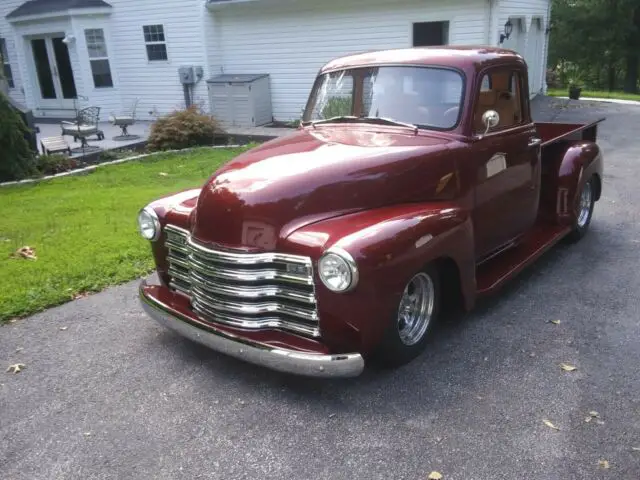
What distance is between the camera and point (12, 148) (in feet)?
32.3

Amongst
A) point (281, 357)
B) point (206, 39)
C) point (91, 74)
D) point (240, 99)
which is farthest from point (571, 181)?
point (91, 74)

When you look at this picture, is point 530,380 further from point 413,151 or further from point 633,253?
point 633,253

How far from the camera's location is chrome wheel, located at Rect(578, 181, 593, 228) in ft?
20.0

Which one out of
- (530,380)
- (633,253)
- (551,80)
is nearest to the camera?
(530,380)

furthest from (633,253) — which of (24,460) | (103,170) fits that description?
(103,170)

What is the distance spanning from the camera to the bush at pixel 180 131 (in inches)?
504

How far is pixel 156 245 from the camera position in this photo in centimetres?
431

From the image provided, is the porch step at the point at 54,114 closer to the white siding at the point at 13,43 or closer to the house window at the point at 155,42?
the white siding at the point at 13,43

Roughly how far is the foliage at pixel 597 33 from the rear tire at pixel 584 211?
23.5m

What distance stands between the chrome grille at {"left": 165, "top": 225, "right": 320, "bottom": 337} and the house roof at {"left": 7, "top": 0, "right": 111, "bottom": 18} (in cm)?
1636

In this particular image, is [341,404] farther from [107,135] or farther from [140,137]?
[107,135]

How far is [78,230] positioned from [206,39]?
1075 cm

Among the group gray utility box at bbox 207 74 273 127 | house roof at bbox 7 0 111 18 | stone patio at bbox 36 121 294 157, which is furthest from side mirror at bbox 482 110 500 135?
house roof at bbox 7 0 111 18

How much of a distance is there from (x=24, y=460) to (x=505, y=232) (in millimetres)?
3830
